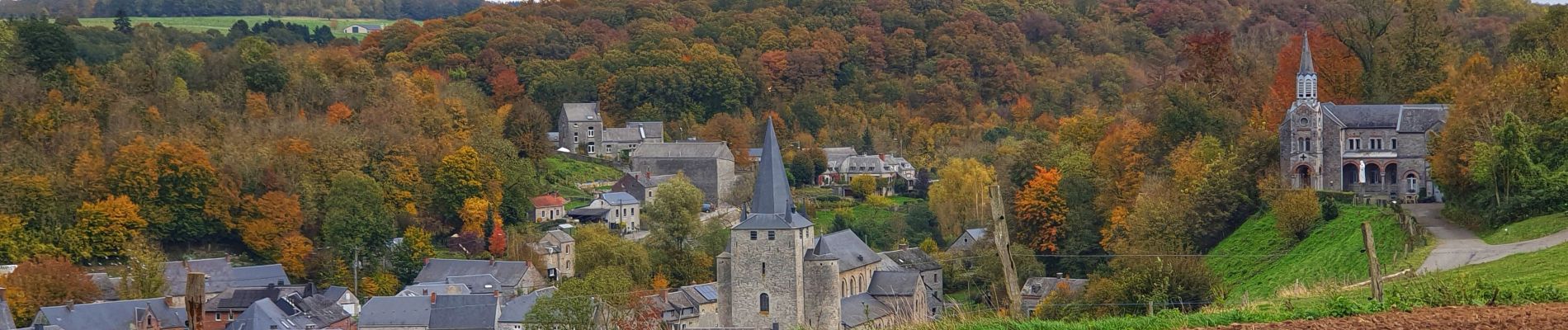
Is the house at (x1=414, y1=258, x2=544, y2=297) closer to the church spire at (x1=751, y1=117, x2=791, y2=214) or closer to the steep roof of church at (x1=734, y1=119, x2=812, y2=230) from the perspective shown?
the steep roof of church at (x1=734, y1=119, x2=812, y2=230)

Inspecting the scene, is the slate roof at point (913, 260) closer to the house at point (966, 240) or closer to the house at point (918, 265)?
the house at point (918, 265)

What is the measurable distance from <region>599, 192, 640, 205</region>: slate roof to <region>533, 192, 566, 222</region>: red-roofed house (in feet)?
5.73

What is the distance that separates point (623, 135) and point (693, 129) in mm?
5122

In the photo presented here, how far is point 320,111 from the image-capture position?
7369 cm

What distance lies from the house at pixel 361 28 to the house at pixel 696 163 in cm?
5514

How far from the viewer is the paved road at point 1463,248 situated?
32938 mm

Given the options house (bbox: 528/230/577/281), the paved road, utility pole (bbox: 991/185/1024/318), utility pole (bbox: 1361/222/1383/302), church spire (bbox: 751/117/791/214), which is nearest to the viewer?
utility pole (bbox: 991/185/1024/318)

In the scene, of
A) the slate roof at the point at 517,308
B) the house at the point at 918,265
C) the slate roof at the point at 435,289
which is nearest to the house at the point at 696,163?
the house at the point at 918,265

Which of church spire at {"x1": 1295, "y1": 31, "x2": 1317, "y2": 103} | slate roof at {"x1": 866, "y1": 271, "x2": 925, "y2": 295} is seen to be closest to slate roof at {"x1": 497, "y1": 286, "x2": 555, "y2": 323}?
slate roof at {"x1": 866, "y1": 271, "x2": 925, "y2": 295}

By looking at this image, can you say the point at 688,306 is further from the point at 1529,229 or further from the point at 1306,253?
the point at 1529,229

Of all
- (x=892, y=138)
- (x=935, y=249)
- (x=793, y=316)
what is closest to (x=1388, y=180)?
(x=793, y=316)

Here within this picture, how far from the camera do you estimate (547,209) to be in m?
71.2

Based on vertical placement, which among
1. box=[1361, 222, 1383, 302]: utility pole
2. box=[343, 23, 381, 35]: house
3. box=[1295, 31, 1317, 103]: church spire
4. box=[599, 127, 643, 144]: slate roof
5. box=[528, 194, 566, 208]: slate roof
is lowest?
box=[528, 194, 566, 208]: slate roof

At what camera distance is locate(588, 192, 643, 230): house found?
7088cm
